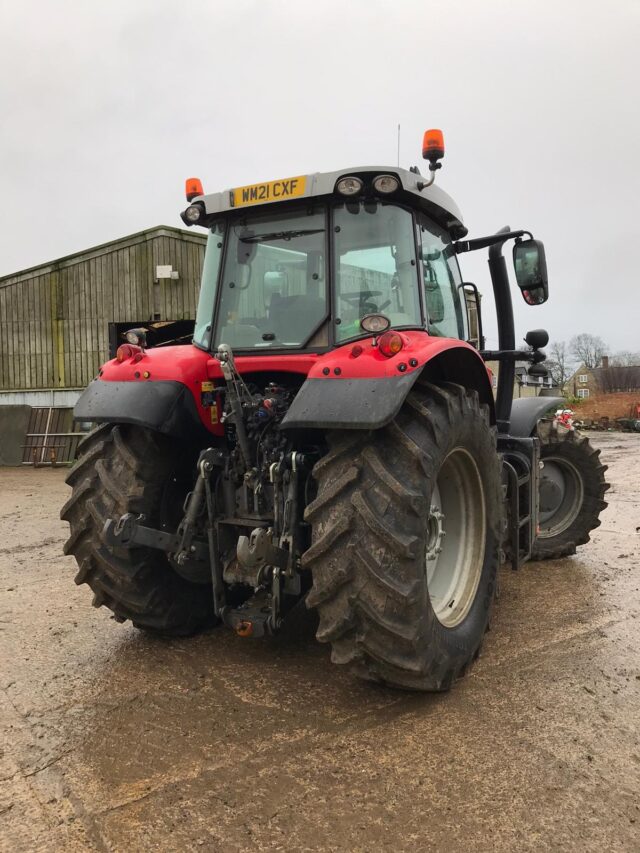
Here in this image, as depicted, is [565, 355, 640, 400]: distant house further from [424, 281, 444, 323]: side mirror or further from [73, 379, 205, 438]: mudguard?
[73, 379, 205, 438]: mudguard

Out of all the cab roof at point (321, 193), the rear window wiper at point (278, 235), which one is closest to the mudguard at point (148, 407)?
the rear window wiper at point (278, 235)

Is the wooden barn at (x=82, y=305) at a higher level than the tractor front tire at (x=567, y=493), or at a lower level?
higher

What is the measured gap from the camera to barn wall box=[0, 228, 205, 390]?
594 inches

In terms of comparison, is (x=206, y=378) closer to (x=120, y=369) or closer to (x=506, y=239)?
(x=120, y=369)

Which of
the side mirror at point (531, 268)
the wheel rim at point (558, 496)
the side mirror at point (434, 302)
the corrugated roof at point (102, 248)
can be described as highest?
the corrugated roof at point (102, 248)

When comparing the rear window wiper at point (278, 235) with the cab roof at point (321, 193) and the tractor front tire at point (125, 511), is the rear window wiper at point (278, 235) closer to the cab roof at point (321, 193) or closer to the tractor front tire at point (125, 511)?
the cab roof at point (321, 193)

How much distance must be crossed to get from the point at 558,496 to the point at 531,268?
7.24 feet

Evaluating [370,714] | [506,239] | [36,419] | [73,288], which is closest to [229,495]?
[370,714]

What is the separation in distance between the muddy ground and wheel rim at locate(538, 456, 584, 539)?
4.67ft

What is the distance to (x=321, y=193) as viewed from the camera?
128 inches

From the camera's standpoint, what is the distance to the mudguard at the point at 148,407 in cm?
316

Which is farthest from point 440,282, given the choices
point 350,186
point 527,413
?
point 527,413

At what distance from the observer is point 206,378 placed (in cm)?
342

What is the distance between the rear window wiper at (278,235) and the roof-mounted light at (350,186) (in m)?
0.27
